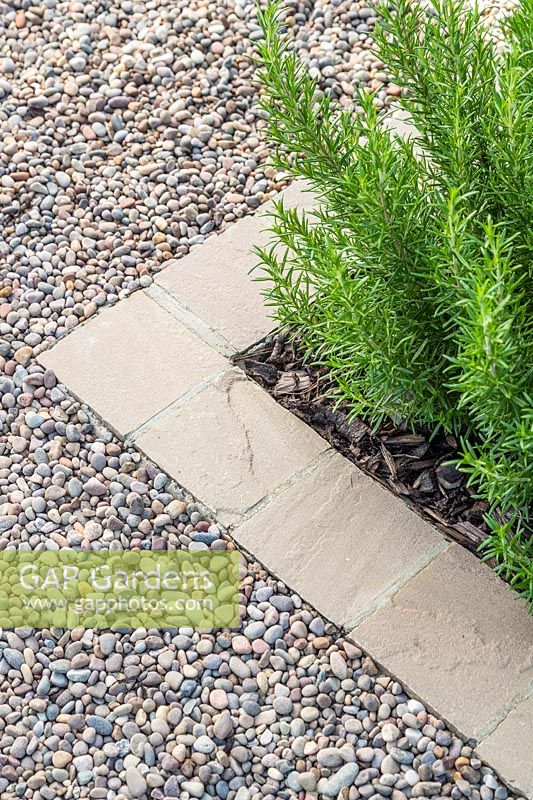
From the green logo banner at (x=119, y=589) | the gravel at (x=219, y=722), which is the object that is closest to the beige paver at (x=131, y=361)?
the green logo banner at (x=119, y=589)

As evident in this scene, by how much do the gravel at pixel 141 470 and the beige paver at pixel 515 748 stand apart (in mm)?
43

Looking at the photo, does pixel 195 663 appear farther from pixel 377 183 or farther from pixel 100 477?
pixel 377 183

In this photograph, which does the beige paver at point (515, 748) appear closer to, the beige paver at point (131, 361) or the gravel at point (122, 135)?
the beige paver at point (131, 361)

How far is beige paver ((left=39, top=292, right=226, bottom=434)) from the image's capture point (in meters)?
3.50

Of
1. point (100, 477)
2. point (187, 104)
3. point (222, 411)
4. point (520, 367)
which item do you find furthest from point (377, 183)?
point (187, 104)

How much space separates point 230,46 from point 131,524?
2655 mm

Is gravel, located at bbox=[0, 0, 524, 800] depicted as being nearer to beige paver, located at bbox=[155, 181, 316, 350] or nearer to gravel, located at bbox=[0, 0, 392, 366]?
gravel, located at bbox=[0, 0, 392, 366]

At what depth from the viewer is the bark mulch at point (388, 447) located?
3078mm

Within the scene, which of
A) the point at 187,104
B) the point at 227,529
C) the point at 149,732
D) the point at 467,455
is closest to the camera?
the point at 467,455

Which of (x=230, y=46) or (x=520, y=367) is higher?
(x=520, y=367)

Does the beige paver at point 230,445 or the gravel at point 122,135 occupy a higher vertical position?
the gravel at point 122,135

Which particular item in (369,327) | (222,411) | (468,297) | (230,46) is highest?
(468,297)

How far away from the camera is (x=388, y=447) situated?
128 inches

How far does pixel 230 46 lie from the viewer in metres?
4.86
